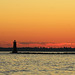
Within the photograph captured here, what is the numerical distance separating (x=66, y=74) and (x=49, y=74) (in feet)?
12.1

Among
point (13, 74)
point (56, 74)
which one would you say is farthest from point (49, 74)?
point (13, 74)

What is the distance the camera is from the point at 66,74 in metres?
71.0

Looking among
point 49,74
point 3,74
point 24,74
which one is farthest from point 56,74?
point 3,74

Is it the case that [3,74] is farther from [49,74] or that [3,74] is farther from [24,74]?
[49,74]

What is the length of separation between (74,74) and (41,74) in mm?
7133

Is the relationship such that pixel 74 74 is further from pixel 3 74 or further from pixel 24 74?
pixel 3 74

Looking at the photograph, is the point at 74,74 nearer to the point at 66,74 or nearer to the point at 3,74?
the point at 66,74

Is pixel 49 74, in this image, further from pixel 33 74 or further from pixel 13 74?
pixel 13 74

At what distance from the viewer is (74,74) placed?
7044 cm

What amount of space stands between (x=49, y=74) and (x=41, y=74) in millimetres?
1870

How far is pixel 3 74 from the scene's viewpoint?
234ft

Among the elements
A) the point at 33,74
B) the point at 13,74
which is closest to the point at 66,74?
the point at 33,74

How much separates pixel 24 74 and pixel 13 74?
2.39 metres

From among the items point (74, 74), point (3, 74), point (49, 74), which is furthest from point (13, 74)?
point (74, 74)
